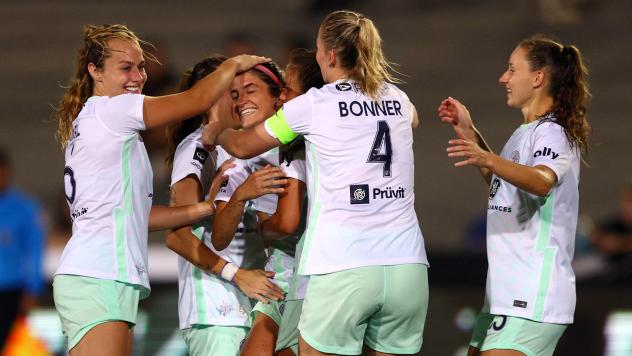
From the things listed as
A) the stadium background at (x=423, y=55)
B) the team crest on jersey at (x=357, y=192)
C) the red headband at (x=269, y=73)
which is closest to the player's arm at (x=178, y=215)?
the red headband at (x=269, y=73)

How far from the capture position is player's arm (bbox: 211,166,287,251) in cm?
523

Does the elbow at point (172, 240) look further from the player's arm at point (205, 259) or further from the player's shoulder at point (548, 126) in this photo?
the player's shoulder at point (548, 126)

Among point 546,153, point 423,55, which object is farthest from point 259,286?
point 423,55

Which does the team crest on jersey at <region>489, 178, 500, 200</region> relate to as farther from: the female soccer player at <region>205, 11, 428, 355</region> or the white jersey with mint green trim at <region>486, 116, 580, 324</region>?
the female soccer player at <region>205, 11, 428, 355</region>

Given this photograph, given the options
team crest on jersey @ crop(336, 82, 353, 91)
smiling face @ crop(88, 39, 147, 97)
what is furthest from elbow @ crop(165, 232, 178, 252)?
team crest on jersey @ crop(336, 82, 353, 91)

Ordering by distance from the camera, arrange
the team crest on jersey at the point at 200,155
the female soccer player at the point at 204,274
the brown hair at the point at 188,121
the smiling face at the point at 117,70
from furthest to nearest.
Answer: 1. the brown hair at the point at 188,121
2. the team crest on jersey at the point at 200,155
3. the female soccer player at the point at 204,274
4. the smiling face at the point at 117,70

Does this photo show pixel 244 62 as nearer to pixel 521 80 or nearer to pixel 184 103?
pixel 184 103

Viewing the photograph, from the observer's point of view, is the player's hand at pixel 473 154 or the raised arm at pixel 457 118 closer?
the player's hand at pixel 473 154

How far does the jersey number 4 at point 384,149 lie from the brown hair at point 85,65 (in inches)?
54.2

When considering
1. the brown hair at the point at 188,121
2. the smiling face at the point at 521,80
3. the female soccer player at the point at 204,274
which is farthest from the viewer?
the brown hair at the point at 188,121

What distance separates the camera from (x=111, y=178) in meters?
5.19

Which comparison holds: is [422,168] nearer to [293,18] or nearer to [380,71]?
[293,18]

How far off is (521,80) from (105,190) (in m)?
2.11

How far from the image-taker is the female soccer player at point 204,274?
5609mm
